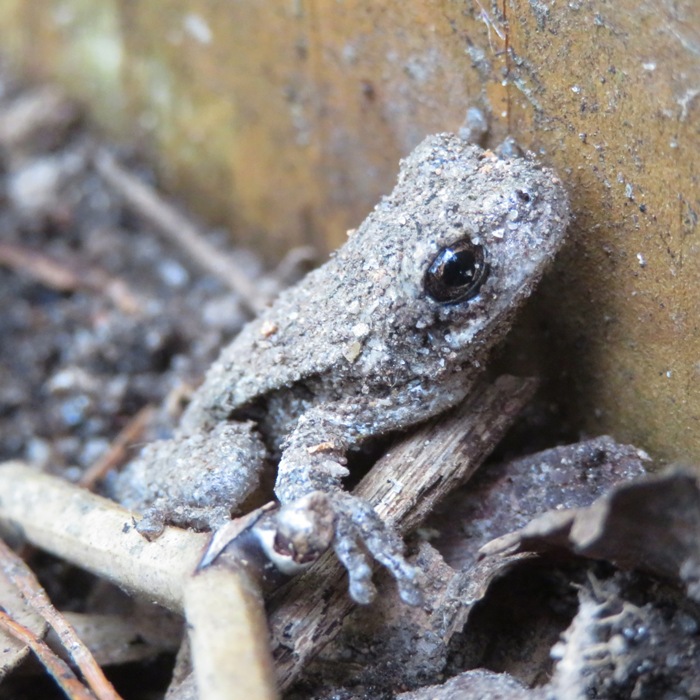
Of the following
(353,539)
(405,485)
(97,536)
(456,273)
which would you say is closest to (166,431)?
(97,536)

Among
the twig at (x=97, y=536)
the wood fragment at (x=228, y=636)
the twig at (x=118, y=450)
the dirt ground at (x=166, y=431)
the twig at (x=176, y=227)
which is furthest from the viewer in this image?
the twig at (x=176, y=227)

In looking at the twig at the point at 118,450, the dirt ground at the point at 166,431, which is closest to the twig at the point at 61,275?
the dirt ground at the point at 166,431

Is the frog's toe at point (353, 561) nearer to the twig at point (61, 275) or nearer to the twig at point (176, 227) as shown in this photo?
the twig at point (176, 227)

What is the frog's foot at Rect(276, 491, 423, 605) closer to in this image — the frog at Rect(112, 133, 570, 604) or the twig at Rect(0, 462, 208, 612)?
the frog at Rect(112, 133, 570, 604)

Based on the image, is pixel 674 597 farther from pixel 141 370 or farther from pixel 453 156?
pixel 141 370

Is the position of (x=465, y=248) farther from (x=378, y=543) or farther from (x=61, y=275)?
(x=61, y=275)

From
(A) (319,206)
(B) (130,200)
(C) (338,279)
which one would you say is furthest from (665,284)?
(B) (130,200)

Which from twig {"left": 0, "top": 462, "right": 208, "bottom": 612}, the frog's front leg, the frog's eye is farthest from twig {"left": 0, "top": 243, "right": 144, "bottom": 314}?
the frog's eye
